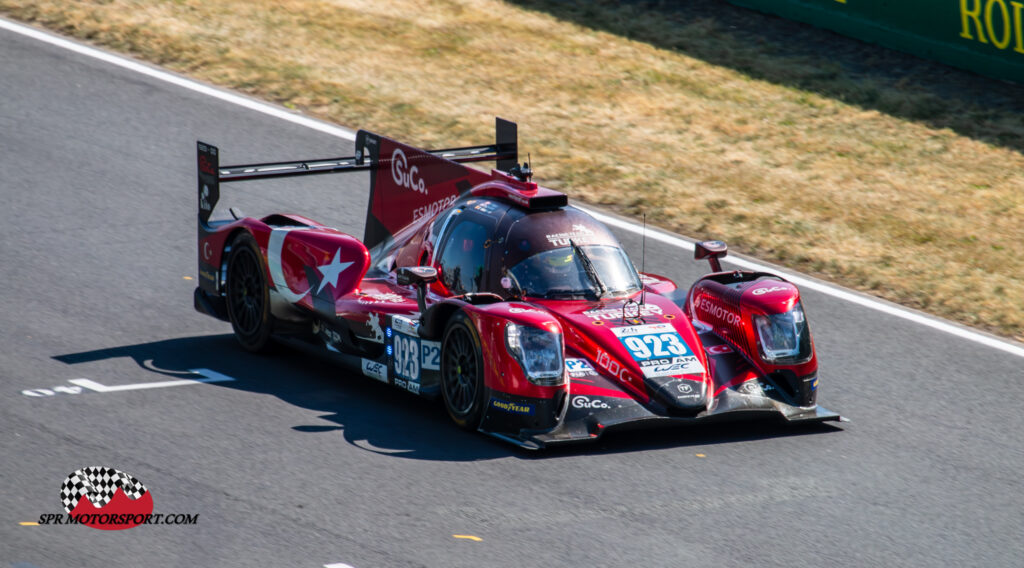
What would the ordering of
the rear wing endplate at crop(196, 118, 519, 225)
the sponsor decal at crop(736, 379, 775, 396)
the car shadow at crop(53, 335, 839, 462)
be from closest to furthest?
the car shadow at crop(53, 335, 839, 462)
the sponsor decal at crop(736, 379, 775, 396)
the rear wing endplate at crop(196, 118, 519, 225)

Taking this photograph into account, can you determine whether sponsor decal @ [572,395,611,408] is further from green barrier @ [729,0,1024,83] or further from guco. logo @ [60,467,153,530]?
green barrier @ [729,0,1024,83]

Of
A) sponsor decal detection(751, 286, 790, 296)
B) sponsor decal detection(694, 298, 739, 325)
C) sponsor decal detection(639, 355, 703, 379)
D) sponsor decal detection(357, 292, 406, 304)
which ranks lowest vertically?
sponsor decal detection(357, 292, 406, 304)

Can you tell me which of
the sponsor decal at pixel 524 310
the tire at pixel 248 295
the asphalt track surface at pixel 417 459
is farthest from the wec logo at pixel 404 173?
the sponsor decal at pixel 524 310

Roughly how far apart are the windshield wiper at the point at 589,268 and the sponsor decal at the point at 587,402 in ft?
3.30

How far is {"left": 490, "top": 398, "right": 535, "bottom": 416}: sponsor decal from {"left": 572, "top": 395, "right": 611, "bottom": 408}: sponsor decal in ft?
0.93

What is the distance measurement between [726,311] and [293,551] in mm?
3781

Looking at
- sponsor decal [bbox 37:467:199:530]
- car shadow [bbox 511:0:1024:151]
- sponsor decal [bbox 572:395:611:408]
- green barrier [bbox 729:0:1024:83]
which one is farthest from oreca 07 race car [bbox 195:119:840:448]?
green barrier [bbox 729:0:1024:83]

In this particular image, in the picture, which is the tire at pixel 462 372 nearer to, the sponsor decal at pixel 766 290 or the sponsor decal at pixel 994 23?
the sponsor decal at pixel 766 290

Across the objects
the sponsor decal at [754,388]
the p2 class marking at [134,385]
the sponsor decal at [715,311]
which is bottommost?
the p2 class marking at [134,385]

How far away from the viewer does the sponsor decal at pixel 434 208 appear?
11.0m

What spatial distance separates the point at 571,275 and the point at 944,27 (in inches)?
417

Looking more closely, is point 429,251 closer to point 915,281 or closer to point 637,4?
point 915,281

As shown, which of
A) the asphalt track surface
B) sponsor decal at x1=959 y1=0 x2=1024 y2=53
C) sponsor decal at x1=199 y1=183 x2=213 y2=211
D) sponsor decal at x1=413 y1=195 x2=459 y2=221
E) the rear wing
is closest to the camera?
the asphalt track surface

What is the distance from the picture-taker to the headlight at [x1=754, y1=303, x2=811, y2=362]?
9398 mm
